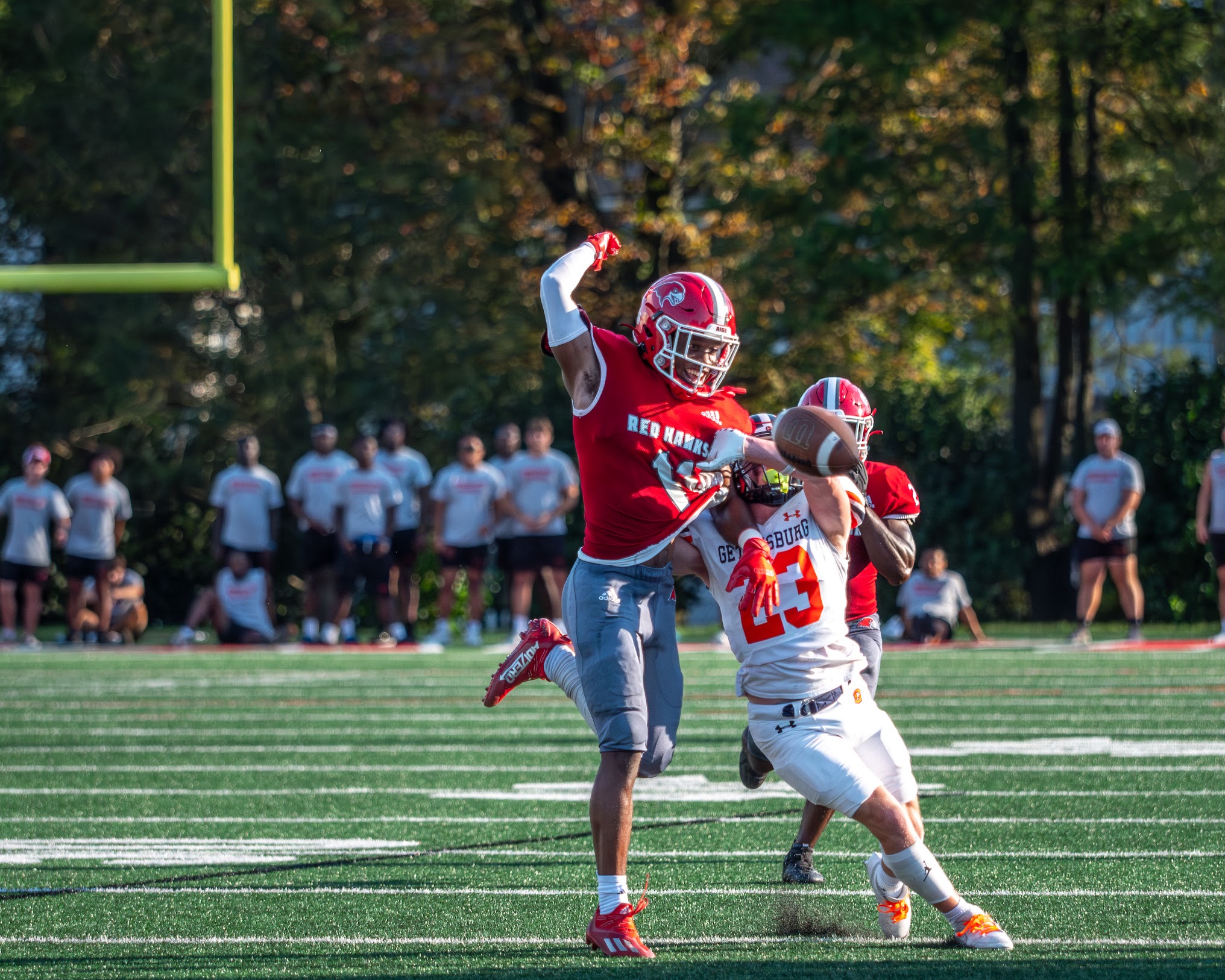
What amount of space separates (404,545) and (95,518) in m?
3.23

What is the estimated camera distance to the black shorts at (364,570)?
17.1m

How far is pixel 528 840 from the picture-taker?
21.7ft

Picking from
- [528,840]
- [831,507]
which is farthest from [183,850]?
[831,507]

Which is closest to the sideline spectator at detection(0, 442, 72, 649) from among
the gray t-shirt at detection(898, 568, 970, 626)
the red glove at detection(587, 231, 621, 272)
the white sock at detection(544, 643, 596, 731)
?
the gray t-shirt at detection(898, 568, 970, 626)

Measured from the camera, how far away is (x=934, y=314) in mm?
26844

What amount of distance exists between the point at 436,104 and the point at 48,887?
70.3 feet

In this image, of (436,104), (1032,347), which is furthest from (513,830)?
(436,104)

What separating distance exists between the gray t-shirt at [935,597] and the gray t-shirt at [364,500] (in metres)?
5.13

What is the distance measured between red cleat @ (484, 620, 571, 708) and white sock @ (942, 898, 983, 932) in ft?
4.91

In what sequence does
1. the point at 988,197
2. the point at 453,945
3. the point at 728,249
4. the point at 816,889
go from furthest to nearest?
the point at 728,249 → the point at 988,197 → the point at 816,889 → the point at 453,945

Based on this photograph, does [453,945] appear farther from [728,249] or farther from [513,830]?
[728,249]

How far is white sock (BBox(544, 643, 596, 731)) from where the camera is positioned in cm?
531

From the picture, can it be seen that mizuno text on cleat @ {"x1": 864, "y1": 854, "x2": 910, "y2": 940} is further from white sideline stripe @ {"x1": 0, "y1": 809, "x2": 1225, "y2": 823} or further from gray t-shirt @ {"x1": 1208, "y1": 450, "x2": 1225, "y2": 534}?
gray t-shirt @ {"x1": 1208, "y1": 450, "x2": 1225, "y2": 534}

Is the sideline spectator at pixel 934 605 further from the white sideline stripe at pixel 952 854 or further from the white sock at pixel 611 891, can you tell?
the white sock at pixel 611 891
